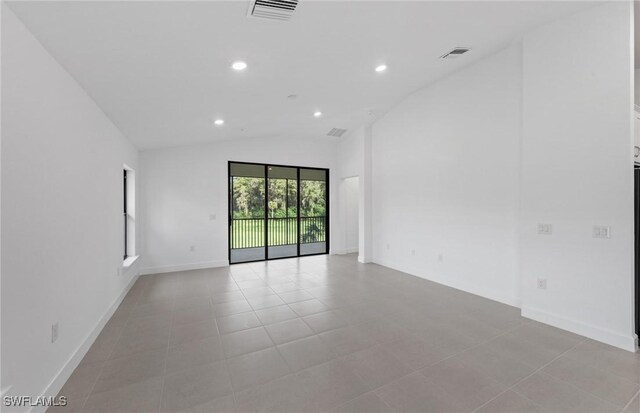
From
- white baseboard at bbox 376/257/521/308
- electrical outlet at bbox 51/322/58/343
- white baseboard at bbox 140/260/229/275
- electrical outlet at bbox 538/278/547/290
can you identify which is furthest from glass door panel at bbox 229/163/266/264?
electrical outlet at bbox 538/278/547/290

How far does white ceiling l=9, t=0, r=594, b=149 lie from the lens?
189 centimetres

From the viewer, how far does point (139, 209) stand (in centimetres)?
548

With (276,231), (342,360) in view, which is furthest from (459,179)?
(276,231)

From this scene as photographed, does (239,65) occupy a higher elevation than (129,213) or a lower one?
higher

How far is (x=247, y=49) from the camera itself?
253 centimetres

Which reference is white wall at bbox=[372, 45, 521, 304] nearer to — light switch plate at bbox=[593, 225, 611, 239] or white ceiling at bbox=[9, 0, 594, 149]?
white ceiling at bbox=[9, 0, 594, 149]

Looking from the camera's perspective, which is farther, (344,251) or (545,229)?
(344,251)

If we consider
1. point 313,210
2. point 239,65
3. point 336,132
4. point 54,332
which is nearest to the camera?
point 54,332

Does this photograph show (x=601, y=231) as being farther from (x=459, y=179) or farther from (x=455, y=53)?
(x=455, y=53)

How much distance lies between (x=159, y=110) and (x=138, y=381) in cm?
293

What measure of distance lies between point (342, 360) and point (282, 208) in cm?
497

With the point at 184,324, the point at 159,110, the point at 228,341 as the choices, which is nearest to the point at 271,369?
the point at 228,341

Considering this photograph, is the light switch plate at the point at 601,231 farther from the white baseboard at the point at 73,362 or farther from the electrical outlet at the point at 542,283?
the white baseboard at the point at 73,362

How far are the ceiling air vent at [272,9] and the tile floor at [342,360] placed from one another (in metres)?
2.72
